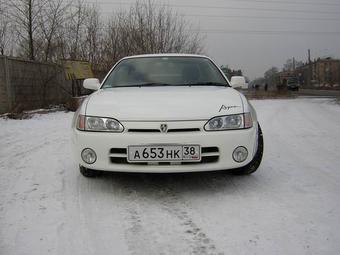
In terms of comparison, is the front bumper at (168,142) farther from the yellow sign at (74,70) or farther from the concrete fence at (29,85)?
the yellow sign at (74,70)

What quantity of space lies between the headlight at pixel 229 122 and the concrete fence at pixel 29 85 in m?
8.87

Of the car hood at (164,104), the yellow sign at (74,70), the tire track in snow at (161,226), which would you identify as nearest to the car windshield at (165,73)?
the car hood at (164,104)

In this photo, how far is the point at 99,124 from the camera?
3.89 m

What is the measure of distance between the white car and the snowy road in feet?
1.07

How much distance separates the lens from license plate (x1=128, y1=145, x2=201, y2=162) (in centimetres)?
370

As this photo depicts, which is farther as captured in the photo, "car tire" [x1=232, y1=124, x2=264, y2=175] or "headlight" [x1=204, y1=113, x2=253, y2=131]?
"car tire" [x1=232, y1=124, x2=264, y2=175]

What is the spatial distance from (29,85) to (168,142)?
10.5 meters

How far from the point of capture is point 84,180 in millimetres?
4445

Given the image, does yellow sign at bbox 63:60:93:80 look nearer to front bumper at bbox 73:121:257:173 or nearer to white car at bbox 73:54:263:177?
white car at bbox 73:54:263:177

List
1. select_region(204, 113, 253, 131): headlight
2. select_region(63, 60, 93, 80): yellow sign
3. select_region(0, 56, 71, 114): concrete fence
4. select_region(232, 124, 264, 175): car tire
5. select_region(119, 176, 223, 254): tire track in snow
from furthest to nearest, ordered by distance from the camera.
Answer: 1. select_region(63, 60, 93, 80): yellow sign
2. select_region(0, 56, 71, 114): concrete fence
3. select_region(232, 124, 264, 175): car tire
4. select_region(204, 113, 253, 131): headlight
5. select_region(119, 176, 223, 254): tire track in snow

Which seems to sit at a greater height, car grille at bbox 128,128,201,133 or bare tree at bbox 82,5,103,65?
bare tree at bbox 82,5,103,65

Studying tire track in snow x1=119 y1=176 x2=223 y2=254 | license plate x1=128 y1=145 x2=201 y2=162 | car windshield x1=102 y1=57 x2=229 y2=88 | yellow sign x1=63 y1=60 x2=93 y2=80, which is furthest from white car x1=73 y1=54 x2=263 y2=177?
yellow sign x1=63 y1=60 x2=93 y2=80

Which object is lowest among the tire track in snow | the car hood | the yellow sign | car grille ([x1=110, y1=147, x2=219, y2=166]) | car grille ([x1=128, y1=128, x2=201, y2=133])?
the tire track in snow

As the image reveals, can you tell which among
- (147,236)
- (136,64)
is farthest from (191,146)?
(136,64)
